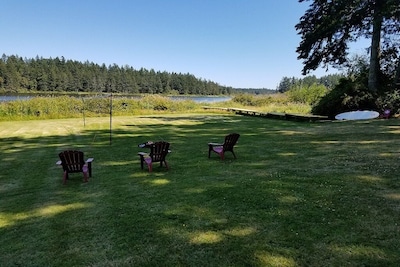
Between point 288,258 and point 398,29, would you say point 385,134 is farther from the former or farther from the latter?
point 398,29

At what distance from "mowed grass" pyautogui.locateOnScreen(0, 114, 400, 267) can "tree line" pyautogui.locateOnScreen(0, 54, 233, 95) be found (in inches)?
3249

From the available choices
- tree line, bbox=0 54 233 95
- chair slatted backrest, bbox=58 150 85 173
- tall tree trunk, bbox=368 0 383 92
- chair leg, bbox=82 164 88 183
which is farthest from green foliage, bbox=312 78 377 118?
tree line, bbox=0 54 233 95

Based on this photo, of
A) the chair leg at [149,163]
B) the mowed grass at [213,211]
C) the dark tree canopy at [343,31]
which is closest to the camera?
the mowed grass at [213,211]

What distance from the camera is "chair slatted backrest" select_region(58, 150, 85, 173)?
7.70 metres

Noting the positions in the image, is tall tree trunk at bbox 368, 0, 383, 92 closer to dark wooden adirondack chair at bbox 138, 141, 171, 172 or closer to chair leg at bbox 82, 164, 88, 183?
dark wooden adirondack chair at bbox 138, 141, 171, 172

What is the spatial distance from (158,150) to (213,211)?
366cm

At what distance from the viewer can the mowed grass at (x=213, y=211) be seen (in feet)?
12.5

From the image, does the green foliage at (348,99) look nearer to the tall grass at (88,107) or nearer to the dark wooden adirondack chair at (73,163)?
the tall grass at (88,107)

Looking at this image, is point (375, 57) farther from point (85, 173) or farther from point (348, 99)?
point (85, 173)

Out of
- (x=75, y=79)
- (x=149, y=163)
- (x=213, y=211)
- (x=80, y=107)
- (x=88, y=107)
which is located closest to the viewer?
(x=213, y=211)

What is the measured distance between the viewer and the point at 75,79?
109188 mm

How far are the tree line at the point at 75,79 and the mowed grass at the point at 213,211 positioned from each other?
82532 mm

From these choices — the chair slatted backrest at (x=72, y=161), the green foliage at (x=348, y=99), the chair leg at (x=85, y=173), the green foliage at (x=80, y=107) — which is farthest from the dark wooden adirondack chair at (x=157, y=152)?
the green foliage at (x=348, y=99)

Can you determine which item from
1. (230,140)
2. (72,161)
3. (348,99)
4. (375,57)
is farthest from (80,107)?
(375,57)
